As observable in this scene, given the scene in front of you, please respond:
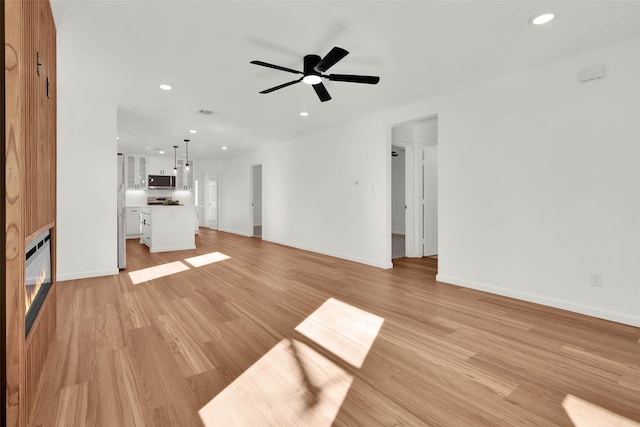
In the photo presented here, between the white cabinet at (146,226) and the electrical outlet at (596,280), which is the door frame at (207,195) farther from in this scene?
the electrical outlet at (596,280)

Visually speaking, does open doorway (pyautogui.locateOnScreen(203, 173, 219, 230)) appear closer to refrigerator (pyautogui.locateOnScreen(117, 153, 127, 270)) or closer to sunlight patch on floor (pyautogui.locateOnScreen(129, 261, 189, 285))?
sunlight patch on floor (pyautogui.locateOnScreen(129, 261, 189, 285))

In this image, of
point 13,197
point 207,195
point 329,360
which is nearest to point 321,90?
point 329,360

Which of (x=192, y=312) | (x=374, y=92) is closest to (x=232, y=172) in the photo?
(x=374, y=92)

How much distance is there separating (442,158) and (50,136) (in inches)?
167

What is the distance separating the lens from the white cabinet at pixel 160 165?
10202 mm

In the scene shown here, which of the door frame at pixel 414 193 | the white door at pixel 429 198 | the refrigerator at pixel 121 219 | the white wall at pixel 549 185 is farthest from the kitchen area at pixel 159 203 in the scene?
the white wall at pixel 549 185

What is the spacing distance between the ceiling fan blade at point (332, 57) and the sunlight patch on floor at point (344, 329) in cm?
232

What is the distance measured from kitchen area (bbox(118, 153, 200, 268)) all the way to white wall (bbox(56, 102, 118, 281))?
631 mm

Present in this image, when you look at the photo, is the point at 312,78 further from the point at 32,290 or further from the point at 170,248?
the point at 170,248

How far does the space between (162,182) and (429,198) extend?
794 cm

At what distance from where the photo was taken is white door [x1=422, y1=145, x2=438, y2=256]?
639 centimetres

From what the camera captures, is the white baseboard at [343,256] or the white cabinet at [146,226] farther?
the white cabinet at [146,226]

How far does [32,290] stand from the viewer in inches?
72.3

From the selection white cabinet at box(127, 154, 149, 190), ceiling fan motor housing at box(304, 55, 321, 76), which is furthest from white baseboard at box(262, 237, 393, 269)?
white cabinet at box(127, 154, 149, 190)
